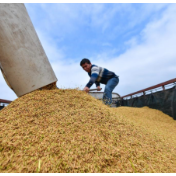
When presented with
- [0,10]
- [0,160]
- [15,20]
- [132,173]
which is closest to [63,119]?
[0,160]

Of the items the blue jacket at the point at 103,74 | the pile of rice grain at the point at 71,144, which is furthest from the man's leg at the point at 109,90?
the pile of rice grain at the point at 71,144

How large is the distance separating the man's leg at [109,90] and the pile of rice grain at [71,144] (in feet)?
5.72

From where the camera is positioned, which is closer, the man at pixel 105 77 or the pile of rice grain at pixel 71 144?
the pile of rice grain at pixel 71 144

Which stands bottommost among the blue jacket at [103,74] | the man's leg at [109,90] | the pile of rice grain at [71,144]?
the pile of rice grain at [71,144]

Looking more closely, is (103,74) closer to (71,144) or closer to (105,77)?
(105,77)

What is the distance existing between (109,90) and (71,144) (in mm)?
2601

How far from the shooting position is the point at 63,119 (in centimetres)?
169

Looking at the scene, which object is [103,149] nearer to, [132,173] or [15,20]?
[132,173]

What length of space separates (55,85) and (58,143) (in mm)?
1491

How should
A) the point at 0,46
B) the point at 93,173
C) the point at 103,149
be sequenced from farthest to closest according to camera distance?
the point at 0,46, the point at 103,149, the point at 93,173

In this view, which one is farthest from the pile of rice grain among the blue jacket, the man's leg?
the blue jacket

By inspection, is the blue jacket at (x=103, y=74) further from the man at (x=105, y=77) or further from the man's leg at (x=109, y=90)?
the man's leg at (x=109, y=90)

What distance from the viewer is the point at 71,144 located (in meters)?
1.33

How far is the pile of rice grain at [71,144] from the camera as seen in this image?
1.17m
